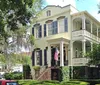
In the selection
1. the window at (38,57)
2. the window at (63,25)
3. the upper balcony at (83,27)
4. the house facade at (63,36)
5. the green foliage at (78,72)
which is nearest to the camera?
A: the green foliage at (78,72)

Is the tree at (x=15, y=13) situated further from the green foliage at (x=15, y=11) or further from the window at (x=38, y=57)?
the window at (x=38, y=57)

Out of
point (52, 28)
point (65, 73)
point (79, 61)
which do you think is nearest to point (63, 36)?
point (52, 28)

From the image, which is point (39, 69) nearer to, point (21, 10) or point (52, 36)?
point (52, 36)

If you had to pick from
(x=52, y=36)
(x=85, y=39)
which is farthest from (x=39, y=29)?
(x=85, y=39)

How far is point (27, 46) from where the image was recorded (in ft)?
97.0

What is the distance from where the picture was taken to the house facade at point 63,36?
30.0 metres

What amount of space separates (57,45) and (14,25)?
18.8m

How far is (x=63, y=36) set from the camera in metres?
30.8

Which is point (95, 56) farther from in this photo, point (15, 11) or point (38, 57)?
point (15, 11)

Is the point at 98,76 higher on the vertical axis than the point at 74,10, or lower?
lower

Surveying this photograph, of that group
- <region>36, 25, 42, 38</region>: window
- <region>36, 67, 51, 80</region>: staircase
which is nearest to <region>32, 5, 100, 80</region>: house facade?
<region>36, 25, 42, 38</region>: window

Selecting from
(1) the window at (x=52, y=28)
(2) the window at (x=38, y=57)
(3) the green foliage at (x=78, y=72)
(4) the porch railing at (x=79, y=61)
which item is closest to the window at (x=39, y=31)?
(1) the window at (x=52, y=28)

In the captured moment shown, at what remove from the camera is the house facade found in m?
30.0

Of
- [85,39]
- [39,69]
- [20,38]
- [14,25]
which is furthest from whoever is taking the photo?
[39,69]
